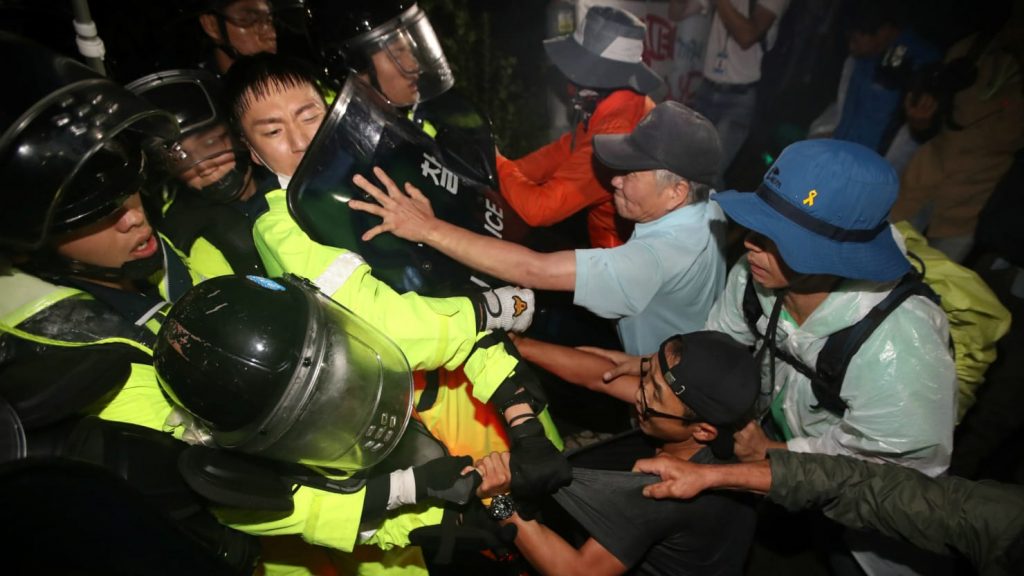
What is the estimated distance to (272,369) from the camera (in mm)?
1443

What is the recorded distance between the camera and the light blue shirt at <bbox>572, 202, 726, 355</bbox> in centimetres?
232

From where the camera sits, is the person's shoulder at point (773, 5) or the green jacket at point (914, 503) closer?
the green jacket at point (914, 503)

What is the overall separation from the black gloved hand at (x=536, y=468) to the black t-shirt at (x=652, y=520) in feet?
0.29

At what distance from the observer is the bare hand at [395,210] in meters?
1.93

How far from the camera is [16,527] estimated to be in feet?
3.55

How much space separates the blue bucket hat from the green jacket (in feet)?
2.16

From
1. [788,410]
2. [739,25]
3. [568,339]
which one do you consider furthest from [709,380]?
[739,25]

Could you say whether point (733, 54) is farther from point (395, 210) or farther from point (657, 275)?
point (395, 210)

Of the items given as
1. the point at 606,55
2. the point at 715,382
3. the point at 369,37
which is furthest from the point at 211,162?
the point at 606,55

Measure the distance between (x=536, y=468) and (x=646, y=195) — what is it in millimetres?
1295

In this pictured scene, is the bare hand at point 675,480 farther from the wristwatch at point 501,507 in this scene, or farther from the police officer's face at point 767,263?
the police officer's face at point 767,263

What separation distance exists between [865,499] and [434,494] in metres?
1.44

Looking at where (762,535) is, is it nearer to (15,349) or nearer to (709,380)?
(709,380)

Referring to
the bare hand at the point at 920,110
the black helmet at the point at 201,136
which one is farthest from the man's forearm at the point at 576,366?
the bare hand at the point at 920,110
